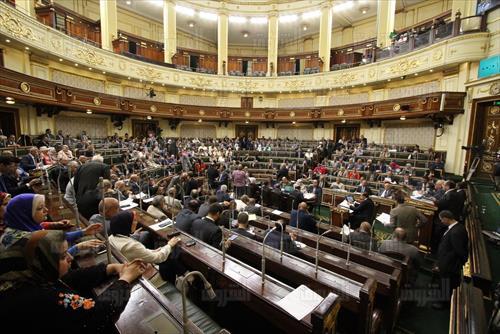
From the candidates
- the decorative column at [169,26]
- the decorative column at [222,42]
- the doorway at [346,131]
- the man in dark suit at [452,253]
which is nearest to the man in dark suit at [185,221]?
the man in dark suit at [452,253]

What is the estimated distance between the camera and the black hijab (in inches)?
93.7

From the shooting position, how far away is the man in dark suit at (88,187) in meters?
3.45

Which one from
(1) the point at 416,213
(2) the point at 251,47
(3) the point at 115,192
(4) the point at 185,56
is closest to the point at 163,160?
(3) the point at 115,192

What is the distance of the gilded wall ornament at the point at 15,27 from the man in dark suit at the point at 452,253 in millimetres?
13294

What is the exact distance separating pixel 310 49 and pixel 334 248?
893 inches

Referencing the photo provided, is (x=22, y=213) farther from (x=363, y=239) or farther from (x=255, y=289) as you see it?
(x=363, y=239)

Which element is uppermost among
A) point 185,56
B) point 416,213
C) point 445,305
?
point 185,56

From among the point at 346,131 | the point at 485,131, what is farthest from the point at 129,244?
the point at 346,131

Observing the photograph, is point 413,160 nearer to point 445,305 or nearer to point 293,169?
point 293,169

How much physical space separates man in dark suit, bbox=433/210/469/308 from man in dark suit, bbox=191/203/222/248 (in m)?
3.32

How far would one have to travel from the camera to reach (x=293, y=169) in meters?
11.0

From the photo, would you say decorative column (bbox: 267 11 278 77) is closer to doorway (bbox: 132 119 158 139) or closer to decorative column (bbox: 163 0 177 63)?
decorative column (bbox: 163 0 177 63)

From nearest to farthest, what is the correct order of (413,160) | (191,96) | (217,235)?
(217,235) < (413,160) < (191,96)

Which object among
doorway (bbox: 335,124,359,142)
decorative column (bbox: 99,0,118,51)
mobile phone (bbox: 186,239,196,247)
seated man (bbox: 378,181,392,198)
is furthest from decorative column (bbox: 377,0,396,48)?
mobile phone (bbox: 186,239,196,247)
